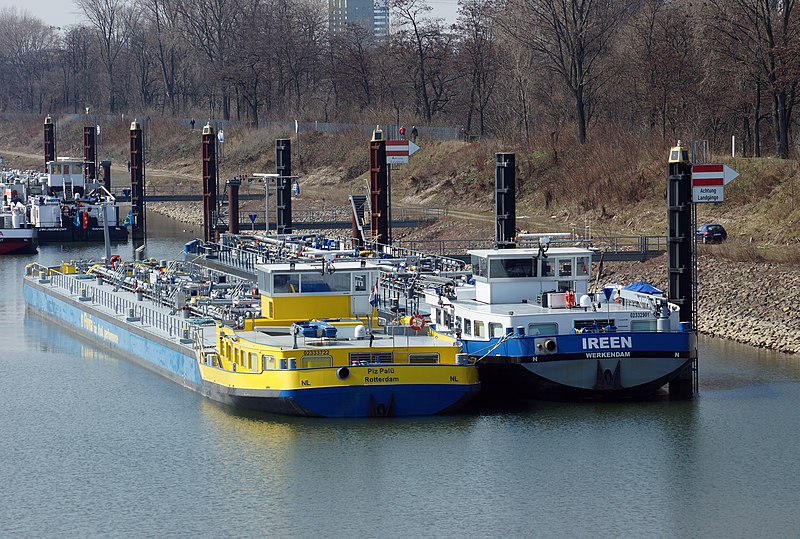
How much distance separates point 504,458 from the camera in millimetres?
40188

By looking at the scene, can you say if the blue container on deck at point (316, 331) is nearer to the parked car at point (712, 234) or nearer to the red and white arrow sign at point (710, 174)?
the red and white arrow sign at point (710, 174)

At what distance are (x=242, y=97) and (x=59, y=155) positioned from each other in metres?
27.3

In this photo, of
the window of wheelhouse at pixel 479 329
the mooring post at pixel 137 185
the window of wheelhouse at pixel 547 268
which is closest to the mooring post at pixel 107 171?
the mooring post at pixel 137 185

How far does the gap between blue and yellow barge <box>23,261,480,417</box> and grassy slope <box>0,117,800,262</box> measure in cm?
2499

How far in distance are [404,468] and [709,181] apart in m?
15.3

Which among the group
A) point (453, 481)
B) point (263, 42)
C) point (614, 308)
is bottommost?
point (453, 481)

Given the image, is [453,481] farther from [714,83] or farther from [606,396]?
[714,83]

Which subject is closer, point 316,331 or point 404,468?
point 404,468

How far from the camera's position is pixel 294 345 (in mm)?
42781

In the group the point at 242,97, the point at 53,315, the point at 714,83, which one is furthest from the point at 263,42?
the point at 53,315

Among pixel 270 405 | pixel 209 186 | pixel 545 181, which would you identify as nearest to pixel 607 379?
pixel 270 405

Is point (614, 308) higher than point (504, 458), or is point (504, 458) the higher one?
point (614, 308)

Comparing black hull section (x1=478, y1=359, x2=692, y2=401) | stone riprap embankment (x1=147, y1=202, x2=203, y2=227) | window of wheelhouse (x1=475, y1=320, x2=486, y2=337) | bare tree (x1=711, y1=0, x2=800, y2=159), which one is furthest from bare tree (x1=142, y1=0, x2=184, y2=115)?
black hull section (x1=478, y1=359, x2=692, y2=401)

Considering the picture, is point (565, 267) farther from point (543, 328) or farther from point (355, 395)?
point (355, 395)
